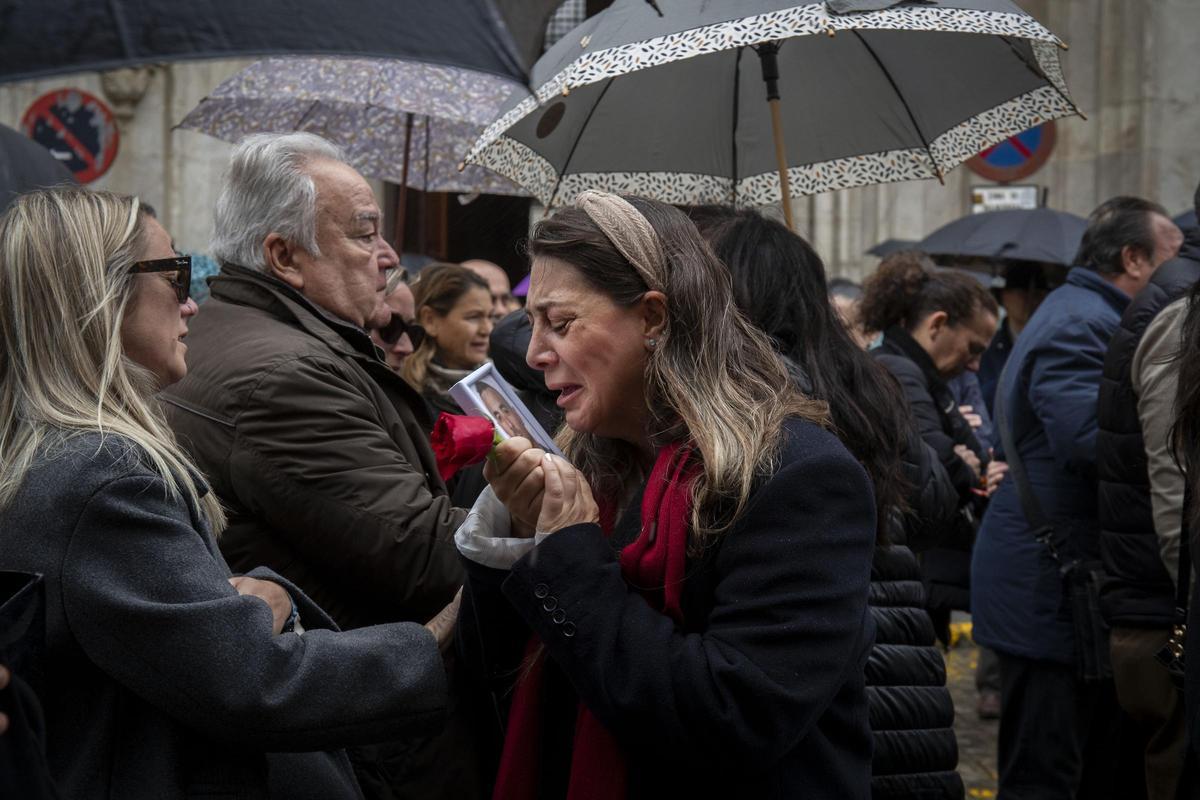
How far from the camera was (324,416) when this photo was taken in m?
2.94

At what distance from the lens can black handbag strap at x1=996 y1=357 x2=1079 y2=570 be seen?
4875 millimetres

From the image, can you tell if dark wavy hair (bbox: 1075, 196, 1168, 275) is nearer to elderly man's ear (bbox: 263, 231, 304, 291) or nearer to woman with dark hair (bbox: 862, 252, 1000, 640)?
woman with dark hair (bbox: 862, 252, 1000, 640)

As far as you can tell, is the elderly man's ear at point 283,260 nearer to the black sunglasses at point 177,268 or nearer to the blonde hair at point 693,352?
the black sunglasses at point 177,268

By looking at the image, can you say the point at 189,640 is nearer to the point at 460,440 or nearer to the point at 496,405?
the point at 460,440

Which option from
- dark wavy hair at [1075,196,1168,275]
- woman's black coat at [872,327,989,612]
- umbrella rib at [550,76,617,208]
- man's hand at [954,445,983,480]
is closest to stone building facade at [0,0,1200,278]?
woman's black coat at [872,327,989,612]

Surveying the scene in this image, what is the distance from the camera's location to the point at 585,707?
2178mm

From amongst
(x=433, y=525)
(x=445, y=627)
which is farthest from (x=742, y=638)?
(x=433, y=525)

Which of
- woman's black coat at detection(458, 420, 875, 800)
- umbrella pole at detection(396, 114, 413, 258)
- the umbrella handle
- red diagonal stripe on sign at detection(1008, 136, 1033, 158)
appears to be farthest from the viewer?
red diagonal stripe on sign at detection(1008, 136, 1033, 158)

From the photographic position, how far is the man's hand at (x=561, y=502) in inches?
86.5

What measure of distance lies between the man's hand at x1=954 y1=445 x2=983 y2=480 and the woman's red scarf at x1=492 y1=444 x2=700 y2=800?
391cm

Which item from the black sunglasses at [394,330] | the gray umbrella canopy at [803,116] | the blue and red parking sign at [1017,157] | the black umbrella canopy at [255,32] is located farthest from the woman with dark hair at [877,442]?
the blue and red parking sign at [1017,157]

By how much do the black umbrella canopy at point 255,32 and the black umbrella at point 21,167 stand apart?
1.66 meters

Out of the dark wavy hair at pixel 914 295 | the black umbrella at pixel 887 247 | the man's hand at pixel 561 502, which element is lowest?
the black umbrella at pixel 887 247

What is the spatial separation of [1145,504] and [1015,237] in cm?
525
